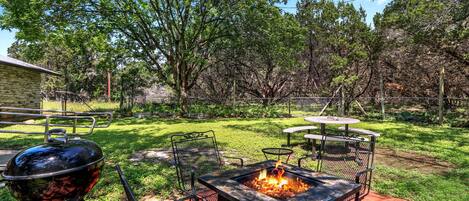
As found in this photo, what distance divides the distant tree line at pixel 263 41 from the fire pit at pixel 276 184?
780 cm

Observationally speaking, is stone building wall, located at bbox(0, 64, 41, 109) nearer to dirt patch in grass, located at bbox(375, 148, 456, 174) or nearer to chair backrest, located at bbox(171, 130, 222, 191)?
chair backrest, located at bbox(171, 130, 222, 191)

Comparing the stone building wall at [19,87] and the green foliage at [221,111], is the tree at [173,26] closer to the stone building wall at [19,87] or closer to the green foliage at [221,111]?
the green foliage at [221,111]

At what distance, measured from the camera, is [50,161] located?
1.57 m

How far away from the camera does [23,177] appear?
1521 mm

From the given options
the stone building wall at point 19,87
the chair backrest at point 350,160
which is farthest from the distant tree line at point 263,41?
the chair backrest at point 350,160

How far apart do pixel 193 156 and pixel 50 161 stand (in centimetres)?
177

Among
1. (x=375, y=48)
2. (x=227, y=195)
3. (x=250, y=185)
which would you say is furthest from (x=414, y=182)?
(x=375, y=48)

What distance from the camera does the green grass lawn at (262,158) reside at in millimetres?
3555

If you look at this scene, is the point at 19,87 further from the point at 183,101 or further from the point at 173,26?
the point at 173,26

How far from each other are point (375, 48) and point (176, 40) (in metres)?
10.0

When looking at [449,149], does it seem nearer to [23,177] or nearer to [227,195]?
[227,195]

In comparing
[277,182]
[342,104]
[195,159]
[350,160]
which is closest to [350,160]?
[350,160]

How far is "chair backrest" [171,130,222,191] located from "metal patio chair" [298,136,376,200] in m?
1.17

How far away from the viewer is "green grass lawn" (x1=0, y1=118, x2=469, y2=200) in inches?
140
